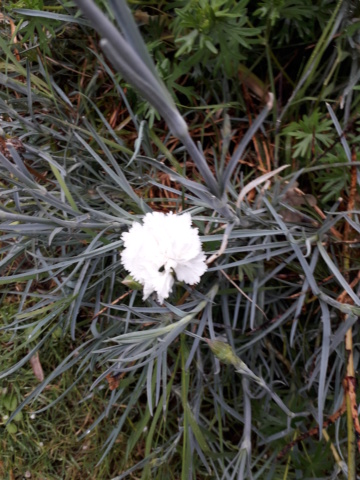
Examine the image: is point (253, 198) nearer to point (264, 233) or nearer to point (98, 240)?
point (264, 233)

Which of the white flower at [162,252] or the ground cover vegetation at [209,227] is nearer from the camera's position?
the white flower at [162,252]

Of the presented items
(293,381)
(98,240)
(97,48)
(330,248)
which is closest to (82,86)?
(97,48)

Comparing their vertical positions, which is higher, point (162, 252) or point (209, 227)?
point (162, 252)

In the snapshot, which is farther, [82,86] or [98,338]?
[82,86]

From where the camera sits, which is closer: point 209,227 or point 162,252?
point 162,252
